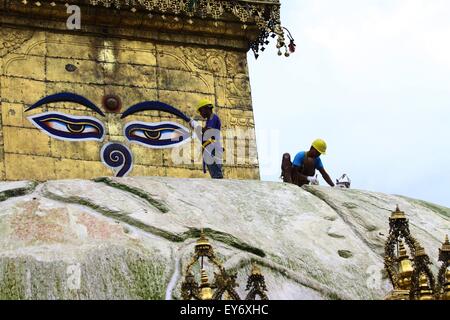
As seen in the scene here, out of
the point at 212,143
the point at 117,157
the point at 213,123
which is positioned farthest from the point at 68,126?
the point at 213,123

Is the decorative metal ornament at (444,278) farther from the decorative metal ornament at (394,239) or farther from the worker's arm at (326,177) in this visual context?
the worker's arm at (326,177)

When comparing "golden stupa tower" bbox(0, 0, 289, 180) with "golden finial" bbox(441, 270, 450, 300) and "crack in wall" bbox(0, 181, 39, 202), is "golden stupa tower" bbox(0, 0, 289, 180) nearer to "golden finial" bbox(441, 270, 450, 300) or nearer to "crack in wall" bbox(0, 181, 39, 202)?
"crack in wall" bbox(0, 181, 39, 202)

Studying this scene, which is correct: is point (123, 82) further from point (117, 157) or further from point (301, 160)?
point (301, 160)

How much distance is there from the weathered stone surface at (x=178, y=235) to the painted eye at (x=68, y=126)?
4591 mm

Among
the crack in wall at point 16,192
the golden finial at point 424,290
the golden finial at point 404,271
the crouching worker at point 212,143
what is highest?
the crouching worker at point 212,143

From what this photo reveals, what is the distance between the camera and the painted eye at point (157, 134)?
84.6ft

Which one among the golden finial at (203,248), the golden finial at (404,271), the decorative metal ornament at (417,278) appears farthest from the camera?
the golden finial at (404,271)

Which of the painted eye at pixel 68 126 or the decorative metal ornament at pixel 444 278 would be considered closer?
the decorative metal ornament at pixel 444 278

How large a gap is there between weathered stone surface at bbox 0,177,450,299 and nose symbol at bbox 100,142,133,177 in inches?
162

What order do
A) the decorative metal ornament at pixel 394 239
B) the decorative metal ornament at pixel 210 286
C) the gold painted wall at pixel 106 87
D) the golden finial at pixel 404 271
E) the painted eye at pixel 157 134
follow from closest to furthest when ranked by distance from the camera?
1. the decorative metal ornament at pixel 210 286
2. the golden finial at pixel 404 271
3. the decorative metal ornament at pixel 394 239
4. the gold painted wall at pixel 106 87
5. the painted eye at pixel 157 134

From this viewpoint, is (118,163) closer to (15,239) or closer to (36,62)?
(36,62)

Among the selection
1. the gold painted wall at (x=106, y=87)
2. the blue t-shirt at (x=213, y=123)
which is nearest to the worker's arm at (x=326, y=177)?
the blue t-shirt at (x=213, y=123)

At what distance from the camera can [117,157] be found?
2541 centimetres

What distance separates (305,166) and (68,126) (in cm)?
482
